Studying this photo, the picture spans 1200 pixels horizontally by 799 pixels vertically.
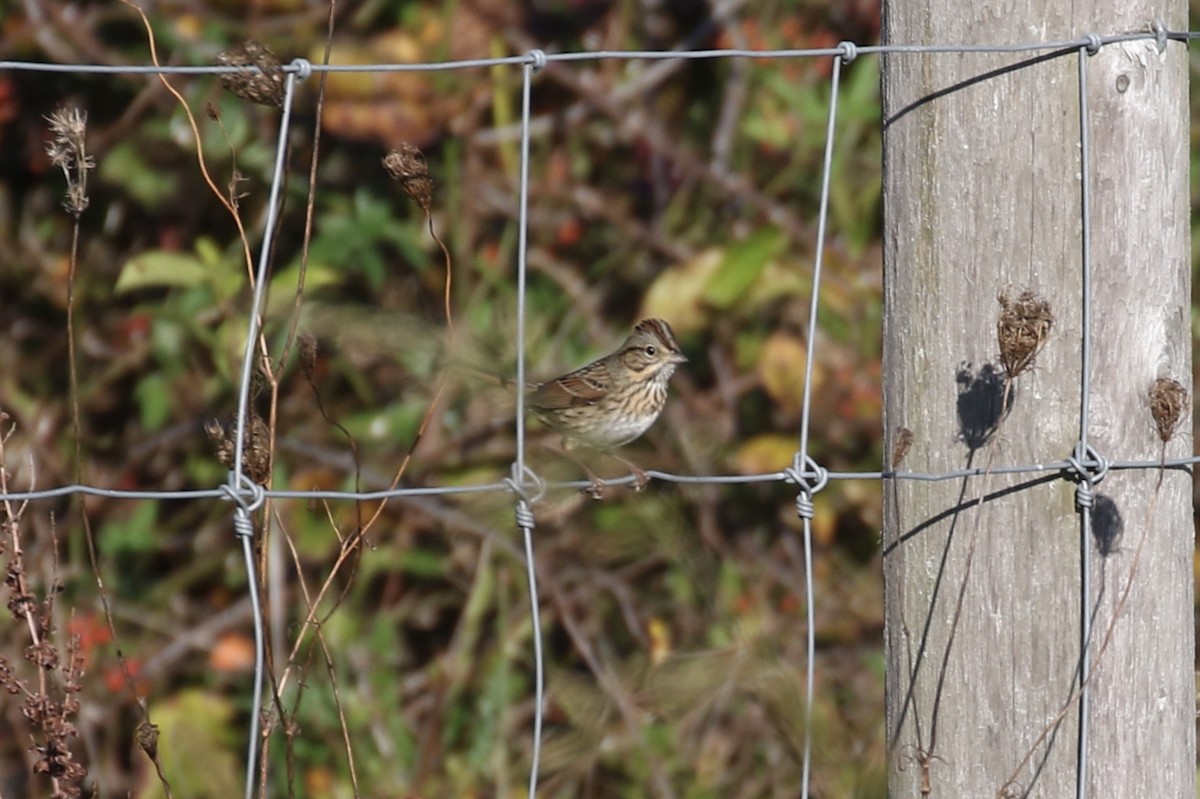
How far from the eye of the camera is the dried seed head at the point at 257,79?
207 cm

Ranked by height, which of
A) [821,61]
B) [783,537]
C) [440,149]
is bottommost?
[783,537]

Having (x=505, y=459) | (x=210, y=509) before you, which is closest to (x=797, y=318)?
(x=505, y=459)

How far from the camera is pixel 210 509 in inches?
184

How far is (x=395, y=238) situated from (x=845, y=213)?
145 centimetres

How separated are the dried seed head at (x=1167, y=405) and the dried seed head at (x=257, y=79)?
1225 mm

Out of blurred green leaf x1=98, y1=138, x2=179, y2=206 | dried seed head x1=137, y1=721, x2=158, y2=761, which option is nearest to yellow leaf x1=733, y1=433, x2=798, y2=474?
blurred green leaf x1=98, y1=138, x2=179, y2=206

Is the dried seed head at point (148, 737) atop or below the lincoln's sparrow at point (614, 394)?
below

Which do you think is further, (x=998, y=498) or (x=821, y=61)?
(x=821, y=61)

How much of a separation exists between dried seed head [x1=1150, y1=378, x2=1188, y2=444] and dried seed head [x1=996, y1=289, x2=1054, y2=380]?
0.19 metres

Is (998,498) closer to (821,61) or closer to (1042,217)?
(1042,217)

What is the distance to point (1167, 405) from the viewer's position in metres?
1.96

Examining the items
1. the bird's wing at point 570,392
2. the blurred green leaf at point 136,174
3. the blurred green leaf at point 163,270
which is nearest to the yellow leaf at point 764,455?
the bird's wing at point 570,392

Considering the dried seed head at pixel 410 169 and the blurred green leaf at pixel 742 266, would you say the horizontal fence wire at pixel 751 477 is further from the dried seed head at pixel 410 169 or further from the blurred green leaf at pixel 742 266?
the blurred green leaf at pixel 742 266

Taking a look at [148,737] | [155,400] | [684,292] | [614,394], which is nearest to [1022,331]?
[148,737]
